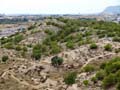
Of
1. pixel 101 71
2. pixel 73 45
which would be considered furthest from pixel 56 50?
pixel 101 71

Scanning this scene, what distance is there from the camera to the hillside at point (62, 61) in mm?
32625

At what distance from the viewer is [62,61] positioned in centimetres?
4122

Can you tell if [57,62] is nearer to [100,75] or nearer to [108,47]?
[108,47]

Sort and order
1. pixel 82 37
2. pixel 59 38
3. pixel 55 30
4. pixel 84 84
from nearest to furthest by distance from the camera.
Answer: pixel 84 84, pixel 82 37, pixel 59 38, pixel 55 30

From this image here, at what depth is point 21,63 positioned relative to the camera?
43.0 metres

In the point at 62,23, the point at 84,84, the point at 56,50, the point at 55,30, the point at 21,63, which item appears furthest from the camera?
the point at 62,23

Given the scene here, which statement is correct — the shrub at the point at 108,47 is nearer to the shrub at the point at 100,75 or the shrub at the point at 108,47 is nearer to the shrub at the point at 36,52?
the shrub at the point at 36,52

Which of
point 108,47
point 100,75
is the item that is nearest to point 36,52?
point 108,47

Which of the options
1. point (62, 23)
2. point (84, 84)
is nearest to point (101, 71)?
point (84, 84)

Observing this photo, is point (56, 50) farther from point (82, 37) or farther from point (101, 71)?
point (101, 71)

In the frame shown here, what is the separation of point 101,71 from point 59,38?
80.5 feet

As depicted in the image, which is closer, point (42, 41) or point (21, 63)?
point (21, 63)

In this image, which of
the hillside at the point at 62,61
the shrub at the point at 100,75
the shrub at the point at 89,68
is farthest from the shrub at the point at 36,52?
the shrub at the point at 100,75

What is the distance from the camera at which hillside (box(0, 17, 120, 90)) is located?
32.6 m
